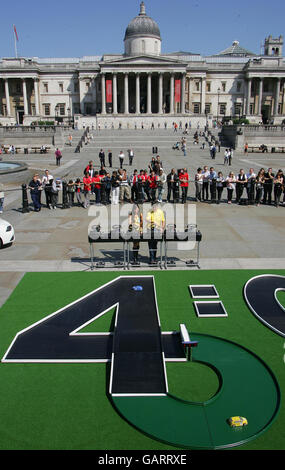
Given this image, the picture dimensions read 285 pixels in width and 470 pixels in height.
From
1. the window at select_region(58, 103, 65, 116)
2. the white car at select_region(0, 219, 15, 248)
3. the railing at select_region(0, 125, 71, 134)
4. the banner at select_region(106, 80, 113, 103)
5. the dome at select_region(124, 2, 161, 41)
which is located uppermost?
the dome at select_region(124, 2, 161, 41)

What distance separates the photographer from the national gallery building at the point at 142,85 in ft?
285

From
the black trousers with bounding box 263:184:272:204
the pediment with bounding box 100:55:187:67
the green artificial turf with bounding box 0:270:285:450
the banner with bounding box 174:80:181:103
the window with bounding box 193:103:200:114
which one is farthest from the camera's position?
the window with bounding box 193:103:200:114

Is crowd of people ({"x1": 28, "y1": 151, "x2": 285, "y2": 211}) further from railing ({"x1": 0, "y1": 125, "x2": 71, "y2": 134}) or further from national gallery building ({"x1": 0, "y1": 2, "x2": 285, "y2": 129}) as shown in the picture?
national gallery building ({"x1": 0, "y1": 2, "x2": 285, "y2": 129})

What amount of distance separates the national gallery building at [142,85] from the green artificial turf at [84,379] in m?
81.9

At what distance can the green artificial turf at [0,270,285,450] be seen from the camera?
17.1ft

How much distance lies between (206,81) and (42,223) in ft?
293

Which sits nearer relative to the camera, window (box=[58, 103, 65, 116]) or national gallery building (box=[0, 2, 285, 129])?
national gallery building (box=[0, 2, 285, 129])

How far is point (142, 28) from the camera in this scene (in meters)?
95.4

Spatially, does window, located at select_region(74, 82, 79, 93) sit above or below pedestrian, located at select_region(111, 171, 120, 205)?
above

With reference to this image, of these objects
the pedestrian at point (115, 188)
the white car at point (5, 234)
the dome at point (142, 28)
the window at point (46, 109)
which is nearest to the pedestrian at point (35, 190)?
the pedestrian at point (115, 188)

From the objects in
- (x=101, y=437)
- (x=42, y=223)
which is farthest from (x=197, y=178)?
(x=101, y=437)

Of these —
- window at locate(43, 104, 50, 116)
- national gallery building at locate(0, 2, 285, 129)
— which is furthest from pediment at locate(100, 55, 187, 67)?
window at locate(43, 104, 50, 116)

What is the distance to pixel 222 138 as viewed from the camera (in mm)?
62594

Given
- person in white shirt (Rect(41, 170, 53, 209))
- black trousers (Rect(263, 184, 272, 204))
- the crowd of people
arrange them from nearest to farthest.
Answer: person in white shirt (Rect(41, 170, 53, 209)) → the crowd of people → black trousers (Rect(263, 184, 272, 204))
